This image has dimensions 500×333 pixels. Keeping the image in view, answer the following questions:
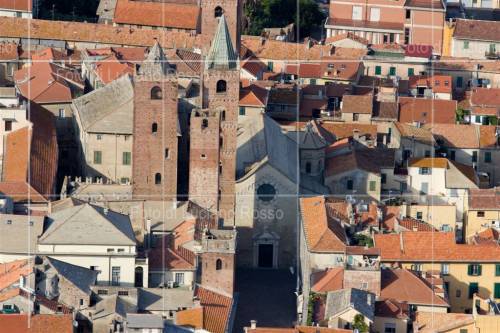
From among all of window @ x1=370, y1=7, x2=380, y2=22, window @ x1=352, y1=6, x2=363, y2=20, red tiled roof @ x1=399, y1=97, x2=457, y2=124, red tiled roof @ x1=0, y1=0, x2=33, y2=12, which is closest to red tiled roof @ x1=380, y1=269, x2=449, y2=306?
red tiled roof @ x1=399, y1=97, x2=457, y2=124

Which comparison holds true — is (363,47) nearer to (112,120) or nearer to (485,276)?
(112,120)

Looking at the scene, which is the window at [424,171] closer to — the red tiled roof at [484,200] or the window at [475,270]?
the red tiled roof at [484,200]

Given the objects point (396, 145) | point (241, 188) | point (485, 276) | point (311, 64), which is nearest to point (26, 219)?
point (241, 188)

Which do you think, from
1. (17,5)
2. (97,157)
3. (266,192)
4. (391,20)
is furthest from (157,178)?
(391,20)

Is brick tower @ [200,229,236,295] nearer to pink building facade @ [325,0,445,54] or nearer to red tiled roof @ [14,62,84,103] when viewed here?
red tiled roof @ [14,62,84,103]

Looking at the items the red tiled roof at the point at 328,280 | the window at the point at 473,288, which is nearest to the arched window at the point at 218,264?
the red tiled roof at the point at 328,280

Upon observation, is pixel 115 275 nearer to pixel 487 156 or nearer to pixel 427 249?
pixel 427 249
